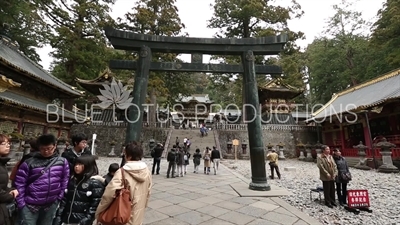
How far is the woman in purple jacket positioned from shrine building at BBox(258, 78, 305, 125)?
21.6m

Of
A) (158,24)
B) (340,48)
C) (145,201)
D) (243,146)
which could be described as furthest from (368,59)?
(145,201)

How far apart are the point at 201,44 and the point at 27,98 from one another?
1288cm

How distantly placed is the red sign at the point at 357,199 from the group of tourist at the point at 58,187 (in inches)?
165

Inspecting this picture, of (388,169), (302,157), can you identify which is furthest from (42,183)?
(302,157)

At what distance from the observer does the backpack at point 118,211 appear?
6.16ft

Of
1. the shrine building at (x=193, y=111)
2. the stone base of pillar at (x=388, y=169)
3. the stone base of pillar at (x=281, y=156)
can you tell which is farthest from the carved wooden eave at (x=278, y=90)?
the stone base of pillar at (x=388, y=169)

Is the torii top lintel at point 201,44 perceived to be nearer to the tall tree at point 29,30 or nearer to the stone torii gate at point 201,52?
the stone torii gate at point 201,52

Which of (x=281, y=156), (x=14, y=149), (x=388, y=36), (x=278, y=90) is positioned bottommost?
(x=281, y=156)

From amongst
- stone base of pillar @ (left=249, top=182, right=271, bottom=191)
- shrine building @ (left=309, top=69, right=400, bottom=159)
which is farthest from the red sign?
shrine building @ (left=309, top=69, right=400, bottom=159)

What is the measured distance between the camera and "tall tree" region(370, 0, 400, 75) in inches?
655

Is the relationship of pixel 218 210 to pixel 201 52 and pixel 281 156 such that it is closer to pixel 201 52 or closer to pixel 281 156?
pixel 201 52

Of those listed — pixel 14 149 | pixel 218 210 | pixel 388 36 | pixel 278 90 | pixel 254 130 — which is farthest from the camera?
pixel 278 90

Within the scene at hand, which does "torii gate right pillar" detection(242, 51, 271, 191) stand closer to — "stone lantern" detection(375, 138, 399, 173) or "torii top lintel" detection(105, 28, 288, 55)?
"torii top lintel" detection(105, 28, 288, 55)

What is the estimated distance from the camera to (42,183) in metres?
2.22
